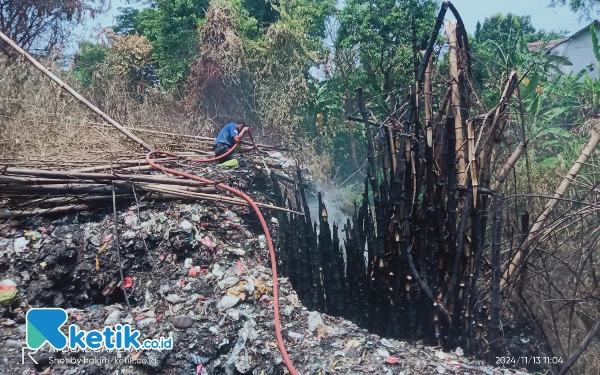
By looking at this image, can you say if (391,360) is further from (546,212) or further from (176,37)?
(176,37)

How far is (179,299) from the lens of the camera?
12.1 feet

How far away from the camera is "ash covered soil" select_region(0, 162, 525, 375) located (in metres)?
3.08

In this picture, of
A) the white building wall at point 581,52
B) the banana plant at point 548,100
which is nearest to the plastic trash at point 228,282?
the banana plant at point 548,100

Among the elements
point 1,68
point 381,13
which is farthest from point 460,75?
point 381,13

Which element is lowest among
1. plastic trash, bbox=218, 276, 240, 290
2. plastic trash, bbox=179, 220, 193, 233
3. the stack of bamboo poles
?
plastic trash, bbox=218, 276, 240, 290

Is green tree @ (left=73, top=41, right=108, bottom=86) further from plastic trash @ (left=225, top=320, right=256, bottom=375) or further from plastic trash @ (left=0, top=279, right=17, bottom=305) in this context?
plastic trash @ (left=225, top=320, right=256, bottom=375)

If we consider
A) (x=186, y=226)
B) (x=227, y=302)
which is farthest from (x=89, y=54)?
(x=227, y=302)

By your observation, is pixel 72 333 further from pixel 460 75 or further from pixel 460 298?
pixel 460 75

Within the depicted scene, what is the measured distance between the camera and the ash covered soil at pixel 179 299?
10.1 ft

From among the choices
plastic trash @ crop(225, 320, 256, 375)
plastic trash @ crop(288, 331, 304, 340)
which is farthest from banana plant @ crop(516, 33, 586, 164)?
plastic trash @ crop(225, 320, 256, 375)

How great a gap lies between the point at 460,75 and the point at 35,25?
36.4 ft

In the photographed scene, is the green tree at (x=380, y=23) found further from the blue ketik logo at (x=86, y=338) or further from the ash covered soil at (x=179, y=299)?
the blue ketik logo at (x=86, y=338)

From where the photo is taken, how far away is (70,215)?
14.3ft

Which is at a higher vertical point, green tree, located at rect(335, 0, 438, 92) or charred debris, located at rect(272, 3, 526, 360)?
green tree, located at rect(335, 0, 438, 92)
